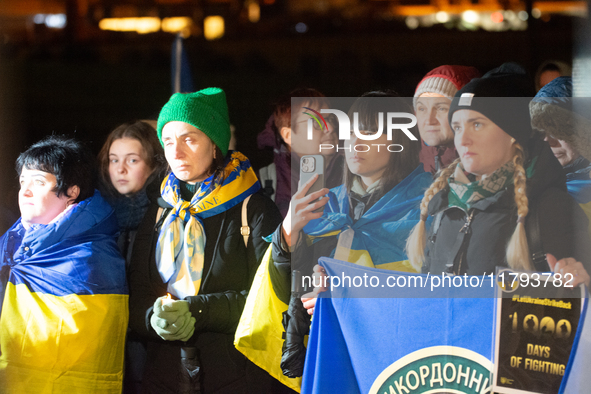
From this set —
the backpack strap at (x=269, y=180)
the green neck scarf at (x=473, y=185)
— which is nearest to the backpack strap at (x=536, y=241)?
the green neck scarf at (x=473, y=185)

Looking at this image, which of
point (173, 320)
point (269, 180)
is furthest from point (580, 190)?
point (173, 320)

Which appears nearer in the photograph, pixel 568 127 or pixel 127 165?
pixel 568 127

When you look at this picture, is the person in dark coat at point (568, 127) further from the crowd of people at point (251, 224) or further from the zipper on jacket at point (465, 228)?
the zipper on jacket at point (465, 228)

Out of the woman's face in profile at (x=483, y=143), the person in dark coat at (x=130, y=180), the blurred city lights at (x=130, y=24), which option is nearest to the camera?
the woman's face in profile at (x=483, y=143)

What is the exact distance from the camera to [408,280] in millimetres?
2180

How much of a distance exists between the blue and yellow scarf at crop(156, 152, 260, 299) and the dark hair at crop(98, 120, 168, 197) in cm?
31

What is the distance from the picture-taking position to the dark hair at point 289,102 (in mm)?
2452

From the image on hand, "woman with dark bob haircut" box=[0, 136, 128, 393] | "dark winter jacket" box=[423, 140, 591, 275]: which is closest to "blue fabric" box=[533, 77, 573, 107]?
"dark winter jacket" box=[423, 140, 591, 275]

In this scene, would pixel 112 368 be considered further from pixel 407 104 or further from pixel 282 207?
pixel 407 104

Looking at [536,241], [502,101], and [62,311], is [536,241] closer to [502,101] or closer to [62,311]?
[502,101]

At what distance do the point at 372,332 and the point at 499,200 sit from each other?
0.76 meters

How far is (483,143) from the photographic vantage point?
2.17 m

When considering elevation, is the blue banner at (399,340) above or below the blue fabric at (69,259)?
below

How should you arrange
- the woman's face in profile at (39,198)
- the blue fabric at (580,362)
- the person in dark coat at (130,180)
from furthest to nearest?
the person in dark coat at (130,180) < the woman's face in profile at (39,198) < the blue fabric at (580,362)
